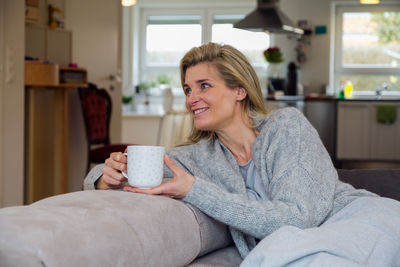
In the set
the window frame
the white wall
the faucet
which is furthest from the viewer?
the window frame

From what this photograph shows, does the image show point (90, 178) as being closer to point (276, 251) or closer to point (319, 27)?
point (276, 251)

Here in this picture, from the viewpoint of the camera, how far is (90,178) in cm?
159

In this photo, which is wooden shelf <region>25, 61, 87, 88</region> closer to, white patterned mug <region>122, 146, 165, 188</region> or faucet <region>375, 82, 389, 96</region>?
white patterned mug <region>122, 146, 165, 188</region>

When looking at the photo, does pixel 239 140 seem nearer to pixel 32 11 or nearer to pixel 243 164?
pixel 243 164

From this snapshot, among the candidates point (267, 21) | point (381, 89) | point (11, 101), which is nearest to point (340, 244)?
point (11, 101)

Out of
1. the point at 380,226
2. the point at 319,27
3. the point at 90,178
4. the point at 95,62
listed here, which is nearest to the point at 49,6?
the point at 95,62

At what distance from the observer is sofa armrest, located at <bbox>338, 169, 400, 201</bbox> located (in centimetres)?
179

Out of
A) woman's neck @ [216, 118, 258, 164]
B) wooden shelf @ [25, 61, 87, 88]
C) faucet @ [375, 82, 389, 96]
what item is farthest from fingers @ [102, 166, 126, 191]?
faucet @ [375, 82, 389, 96]

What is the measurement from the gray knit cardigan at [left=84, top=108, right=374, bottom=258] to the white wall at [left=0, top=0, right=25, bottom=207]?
220 cm

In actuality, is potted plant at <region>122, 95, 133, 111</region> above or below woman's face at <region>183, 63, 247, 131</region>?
below

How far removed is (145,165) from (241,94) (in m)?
0.60

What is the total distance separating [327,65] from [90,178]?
6651 millimetres

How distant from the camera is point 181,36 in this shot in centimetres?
868

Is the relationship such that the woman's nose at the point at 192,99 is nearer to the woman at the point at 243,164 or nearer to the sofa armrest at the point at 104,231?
the woman at the point at 243,164
